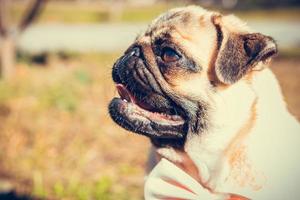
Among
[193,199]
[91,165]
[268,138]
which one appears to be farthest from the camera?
[91,165]

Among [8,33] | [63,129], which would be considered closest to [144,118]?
[63,129]

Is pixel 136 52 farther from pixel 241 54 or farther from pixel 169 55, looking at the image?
pixel 241 54

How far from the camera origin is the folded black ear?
2986mm

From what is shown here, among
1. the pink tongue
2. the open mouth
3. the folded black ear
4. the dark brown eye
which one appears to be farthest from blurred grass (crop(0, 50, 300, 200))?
the folded black ear

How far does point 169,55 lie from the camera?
10.5 feet

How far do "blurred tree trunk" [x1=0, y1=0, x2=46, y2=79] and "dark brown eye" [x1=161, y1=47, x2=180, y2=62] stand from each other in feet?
21.0

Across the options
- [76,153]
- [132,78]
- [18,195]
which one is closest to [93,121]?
[76,153]

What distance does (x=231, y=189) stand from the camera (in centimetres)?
299

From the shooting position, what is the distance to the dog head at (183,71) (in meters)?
3.06

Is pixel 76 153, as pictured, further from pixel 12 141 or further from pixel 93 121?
pixel 93 121

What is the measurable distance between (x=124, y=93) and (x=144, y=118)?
278mm

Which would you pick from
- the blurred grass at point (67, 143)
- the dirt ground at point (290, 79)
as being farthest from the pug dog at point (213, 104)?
the dirt ground at point (290, 79)

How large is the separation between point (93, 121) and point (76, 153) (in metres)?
1.23

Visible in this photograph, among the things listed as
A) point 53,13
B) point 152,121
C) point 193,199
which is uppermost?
point 152,121
